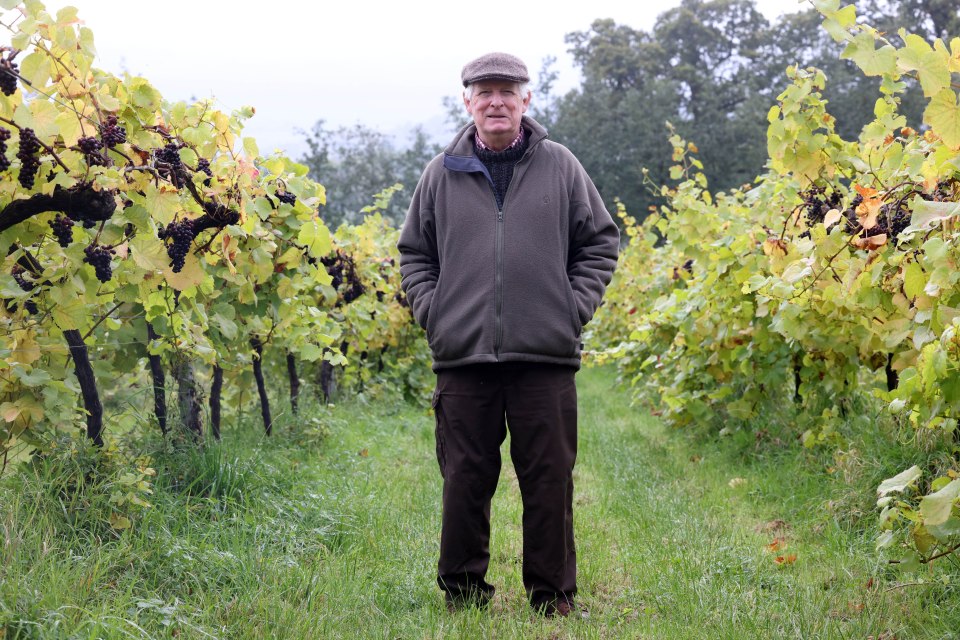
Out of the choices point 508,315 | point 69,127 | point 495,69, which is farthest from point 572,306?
point 69,127

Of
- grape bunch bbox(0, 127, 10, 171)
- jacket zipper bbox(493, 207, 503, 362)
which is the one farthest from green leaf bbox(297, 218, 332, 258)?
grape bunch bbox(0, 127, 10, 171)

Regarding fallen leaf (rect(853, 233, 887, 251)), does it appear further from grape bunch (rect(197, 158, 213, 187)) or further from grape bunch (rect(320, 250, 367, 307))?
grape bunch (rect(320, 250, 367, 307))

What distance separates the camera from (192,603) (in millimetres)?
3031

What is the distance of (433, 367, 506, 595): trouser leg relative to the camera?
336 centimetres

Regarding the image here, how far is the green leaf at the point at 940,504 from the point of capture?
89.0 inches

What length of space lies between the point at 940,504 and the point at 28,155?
2.55 meters

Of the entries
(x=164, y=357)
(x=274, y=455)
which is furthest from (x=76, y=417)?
(x=274, y=455)

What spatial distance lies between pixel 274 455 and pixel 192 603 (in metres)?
2.13

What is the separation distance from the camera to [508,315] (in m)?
3.25

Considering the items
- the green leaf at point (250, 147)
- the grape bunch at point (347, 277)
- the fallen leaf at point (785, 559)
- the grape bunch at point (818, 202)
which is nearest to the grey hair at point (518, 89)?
the green leaf at point (250, 147)

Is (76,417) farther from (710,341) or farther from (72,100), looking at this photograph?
(710,341)

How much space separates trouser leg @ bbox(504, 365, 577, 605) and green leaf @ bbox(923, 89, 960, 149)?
144 centimetres

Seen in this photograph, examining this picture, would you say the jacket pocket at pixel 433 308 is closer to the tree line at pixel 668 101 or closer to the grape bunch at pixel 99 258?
the grape bunch at pixel 99 258

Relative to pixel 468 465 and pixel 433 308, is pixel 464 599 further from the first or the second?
pixel 433 308
